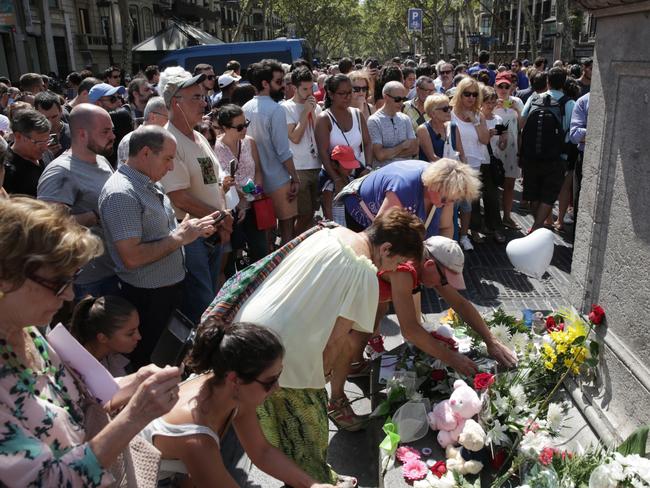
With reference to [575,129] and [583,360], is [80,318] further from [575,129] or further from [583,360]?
[575,129]

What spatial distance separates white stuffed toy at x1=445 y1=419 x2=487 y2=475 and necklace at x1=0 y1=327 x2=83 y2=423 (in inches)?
68.9

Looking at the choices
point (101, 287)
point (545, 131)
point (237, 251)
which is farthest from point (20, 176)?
point (545, 131)

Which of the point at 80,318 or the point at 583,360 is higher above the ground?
the point at 80,318

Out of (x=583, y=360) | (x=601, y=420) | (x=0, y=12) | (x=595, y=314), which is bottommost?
(x=601, y=420)

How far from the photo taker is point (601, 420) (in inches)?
110

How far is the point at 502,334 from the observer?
12.1 ft

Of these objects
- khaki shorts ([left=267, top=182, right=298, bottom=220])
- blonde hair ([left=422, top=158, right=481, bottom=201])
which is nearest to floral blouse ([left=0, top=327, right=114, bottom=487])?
blonde hair ([left=422, top=158, right=481, bottom=201])

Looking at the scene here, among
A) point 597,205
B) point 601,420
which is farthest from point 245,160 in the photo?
point 601,420

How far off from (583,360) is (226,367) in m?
1.90

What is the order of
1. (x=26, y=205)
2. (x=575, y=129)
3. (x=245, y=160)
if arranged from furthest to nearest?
(x=575, y=129)
(x=245, y=160)
(x=26, y=205)

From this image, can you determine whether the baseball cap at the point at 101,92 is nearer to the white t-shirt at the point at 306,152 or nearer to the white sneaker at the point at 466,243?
the white t-shirt at the point at 306,152

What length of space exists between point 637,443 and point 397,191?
2187 mm

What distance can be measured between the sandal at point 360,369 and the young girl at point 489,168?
3.34m

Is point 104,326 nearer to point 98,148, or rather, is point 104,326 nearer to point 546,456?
point 98,148
